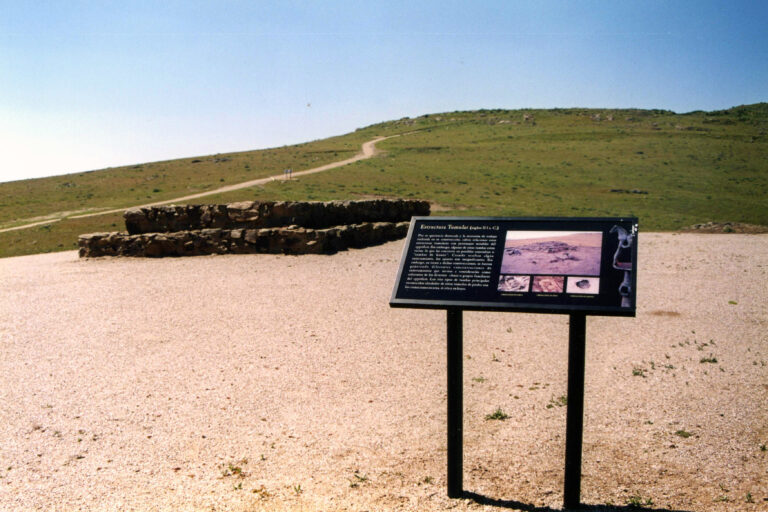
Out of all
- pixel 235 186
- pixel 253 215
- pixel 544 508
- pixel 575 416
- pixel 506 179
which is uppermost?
pixel 235 186

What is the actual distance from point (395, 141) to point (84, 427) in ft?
205

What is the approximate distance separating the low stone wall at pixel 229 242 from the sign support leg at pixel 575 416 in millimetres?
11561

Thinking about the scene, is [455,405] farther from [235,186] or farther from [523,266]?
[235,186]

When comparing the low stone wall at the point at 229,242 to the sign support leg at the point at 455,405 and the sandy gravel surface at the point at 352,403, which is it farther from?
the sign support leg at the point at 455,405

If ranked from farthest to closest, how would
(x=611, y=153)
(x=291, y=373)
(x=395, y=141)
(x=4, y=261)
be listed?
(x=395, y=141), (x=611, y=153), (x=4, y=261), (x=291, y=373)

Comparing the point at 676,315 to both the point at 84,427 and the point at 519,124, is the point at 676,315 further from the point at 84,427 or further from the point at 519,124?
the point at 519,124

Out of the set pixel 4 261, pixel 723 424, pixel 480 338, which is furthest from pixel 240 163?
pixel 723 424

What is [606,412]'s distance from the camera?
6.14m

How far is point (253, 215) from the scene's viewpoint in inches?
654

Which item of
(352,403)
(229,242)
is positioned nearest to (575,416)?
(352,403)

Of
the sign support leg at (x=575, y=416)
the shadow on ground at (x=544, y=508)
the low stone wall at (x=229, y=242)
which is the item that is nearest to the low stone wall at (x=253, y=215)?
the low stone wall at (x=229, y=242)

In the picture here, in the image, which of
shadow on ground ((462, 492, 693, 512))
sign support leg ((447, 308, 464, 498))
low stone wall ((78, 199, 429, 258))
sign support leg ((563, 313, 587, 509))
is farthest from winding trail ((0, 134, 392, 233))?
sign support leg ((563, 313, 587, 509))

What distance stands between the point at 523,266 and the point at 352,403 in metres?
2.84

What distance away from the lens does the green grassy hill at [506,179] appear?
2852 cm
